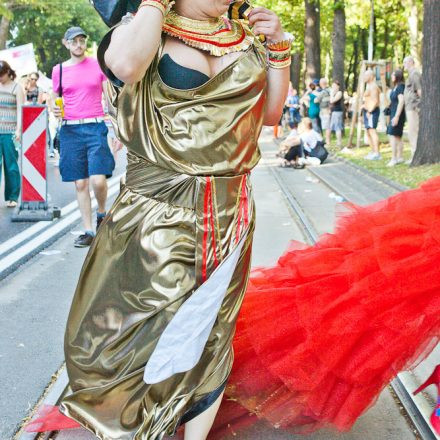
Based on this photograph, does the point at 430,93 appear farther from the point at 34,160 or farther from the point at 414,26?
the point at 414,26

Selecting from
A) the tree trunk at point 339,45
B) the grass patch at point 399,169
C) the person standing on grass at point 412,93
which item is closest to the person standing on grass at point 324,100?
the tree trunk at point 339,45

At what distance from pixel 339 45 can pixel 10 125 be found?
710 inches

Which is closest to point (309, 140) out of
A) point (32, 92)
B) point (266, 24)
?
point (32, 92)

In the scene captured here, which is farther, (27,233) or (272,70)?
(27,233)

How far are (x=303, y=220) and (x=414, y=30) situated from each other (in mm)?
17599

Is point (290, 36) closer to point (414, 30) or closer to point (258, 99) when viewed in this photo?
point (258, 99)

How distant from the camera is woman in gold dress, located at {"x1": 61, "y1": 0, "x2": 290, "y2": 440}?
281 cm

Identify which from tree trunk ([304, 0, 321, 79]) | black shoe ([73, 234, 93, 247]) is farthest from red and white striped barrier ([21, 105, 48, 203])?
tree trunk ([304, 0, 321, 79])

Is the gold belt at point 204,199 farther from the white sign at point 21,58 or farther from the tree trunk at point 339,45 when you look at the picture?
the tree trunk at point 339,45

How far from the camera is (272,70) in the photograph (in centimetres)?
309

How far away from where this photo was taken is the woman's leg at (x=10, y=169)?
412 inches

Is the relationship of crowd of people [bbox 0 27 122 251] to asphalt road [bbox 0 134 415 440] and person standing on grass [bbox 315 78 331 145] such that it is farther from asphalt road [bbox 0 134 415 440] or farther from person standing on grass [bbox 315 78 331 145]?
person standing on grass [bbox 315 78 331 145]

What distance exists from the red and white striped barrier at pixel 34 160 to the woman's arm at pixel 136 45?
7.27m

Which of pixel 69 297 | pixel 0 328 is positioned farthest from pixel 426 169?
pixel 0 328
